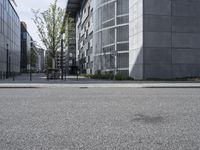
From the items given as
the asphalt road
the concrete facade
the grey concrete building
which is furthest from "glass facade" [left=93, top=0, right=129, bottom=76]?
the asphalt road

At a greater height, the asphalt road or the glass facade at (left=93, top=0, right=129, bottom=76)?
the glass facade at (left=93, top=0, right=129, bottom=76)

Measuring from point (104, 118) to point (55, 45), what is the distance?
41.4 metres

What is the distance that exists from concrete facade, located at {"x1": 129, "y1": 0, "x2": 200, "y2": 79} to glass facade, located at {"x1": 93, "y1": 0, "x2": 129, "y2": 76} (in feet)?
20.2

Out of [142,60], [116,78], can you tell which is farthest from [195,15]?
[116,78]

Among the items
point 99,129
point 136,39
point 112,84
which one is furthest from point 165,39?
point 99,129

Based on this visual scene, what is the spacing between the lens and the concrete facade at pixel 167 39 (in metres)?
A: 35.7

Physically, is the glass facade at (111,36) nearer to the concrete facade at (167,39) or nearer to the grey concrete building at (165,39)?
the grey concrete building at (165,39)

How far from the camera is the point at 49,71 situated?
41312mm

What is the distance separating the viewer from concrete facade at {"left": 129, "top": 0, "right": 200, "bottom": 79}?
35719 mm

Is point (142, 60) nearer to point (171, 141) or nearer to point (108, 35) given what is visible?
point (108, 35)

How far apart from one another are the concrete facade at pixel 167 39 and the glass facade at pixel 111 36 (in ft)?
20.2

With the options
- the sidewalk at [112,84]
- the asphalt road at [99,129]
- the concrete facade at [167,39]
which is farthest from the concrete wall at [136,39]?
the asphalt road at [99,129]

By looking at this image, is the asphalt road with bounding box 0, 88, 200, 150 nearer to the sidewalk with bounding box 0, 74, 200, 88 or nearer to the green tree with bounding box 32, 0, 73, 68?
the sidewalk with bounding box 0, 74, 200, 88

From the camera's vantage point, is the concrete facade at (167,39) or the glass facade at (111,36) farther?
the glass facade at (111,36)
